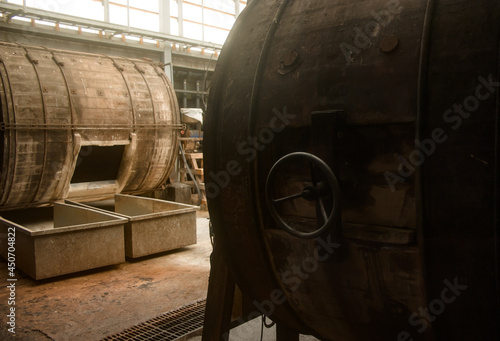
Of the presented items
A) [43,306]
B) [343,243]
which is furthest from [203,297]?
[343,243]

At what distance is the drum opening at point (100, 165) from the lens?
275 inches

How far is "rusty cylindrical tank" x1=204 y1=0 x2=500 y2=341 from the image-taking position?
1079 mm

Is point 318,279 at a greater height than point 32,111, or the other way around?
point 32,111

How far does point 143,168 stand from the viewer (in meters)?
7.11

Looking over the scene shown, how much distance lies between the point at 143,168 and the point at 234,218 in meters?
5.77

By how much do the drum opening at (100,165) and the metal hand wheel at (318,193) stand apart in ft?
19.8

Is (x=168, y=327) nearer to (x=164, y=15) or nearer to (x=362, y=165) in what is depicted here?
(x=362, y=165)

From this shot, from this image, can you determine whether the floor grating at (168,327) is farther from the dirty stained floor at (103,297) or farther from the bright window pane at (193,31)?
the bright window pane at (193,31)

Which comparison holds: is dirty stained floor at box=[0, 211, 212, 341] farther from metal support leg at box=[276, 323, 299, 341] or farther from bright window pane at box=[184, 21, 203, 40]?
bright window pane at box=[184, 21, 203, 40]

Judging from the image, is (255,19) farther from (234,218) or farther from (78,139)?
(78,139)

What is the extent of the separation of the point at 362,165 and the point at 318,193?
0.16 metres

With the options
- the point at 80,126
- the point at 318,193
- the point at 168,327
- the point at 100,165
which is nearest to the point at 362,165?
the point at 318,193

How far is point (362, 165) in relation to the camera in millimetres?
1288

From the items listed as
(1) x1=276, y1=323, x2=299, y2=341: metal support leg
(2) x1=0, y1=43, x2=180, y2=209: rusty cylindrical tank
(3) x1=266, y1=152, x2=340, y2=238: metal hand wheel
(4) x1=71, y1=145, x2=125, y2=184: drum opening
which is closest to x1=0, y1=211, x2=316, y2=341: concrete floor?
(1) x1=276, y1=323, x2=299, y2=341: metal support leg
